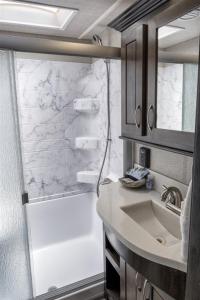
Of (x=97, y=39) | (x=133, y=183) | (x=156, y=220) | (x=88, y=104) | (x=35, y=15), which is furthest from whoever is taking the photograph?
(x=88, y=104)

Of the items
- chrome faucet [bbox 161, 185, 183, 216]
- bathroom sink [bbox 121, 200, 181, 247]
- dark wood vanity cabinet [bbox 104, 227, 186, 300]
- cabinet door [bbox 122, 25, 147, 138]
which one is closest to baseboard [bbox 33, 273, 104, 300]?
dark wood vanity cabinet [bbox 104, 227, 186, 300]

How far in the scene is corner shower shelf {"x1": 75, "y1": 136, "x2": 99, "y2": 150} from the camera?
2.54 m

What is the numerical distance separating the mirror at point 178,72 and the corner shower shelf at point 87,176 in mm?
1407

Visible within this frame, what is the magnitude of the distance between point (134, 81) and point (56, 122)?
1.36 meters

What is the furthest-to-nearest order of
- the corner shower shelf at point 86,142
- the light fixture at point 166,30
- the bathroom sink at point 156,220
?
1. the corner shower shelf at point 86,142
2. the bathroom sink at point 156,220
3. the light fixture at point 166,30

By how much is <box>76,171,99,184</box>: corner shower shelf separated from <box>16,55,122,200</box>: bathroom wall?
8 cm

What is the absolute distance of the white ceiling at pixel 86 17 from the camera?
1.54 m

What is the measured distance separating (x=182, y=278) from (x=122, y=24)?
1.44 meters

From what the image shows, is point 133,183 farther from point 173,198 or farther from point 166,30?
point 166,30

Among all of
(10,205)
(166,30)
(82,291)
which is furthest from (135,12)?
(82,291)

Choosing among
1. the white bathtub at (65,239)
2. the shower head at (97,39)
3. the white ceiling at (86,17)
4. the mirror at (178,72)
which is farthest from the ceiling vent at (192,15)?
the white bathtub at (65,239)

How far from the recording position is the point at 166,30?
3.87ft

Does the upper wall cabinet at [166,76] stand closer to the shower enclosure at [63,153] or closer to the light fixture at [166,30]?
the light fixture at [166,30]

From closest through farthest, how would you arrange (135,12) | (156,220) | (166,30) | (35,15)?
(166,30)
(135,12)
(156,220)
(35,15)
